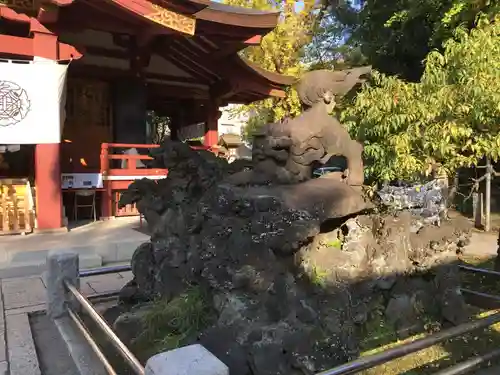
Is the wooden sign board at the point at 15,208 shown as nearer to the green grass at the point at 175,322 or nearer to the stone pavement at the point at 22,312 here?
the stone pavement at the point at 22,312

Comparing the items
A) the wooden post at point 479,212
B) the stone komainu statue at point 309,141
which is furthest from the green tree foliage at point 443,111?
the stone komainu statue at point 309,141

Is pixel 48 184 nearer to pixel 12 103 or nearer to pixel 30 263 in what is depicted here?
pixel 12 103

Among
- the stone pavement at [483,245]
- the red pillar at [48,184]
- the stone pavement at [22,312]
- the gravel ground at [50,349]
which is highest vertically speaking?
the red pillar at [48,184]

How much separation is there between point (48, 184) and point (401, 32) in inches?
361

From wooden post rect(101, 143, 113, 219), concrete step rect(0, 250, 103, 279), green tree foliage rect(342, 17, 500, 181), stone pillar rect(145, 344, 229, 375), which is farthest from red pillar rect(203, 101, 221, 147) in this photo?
stone pillar rect(145, 344, 229, 375)

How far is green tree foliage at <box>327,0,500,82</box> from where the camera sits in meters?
9.97

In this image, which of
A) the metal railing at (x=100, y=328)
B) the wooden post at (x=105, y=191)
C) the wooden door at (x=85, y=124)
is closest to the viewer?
the metal railing at (x=100, y=328)

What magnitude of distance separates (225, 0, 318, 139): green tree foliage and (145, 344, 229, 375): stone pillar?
44.3 feet

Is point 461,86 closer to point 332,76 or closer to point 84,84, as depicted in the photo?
point 332,76

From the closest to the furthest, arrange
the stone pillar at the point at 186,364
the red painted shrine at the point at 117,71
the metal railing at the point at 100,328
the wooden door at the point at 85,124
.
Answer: the stone pillar at the point at 186,364
the metal railing at the point at 100,328
the red painted shrine at the point at 117,71
the wooden door at the point at 85,124

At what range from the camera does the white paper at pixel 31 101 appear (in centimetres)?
702

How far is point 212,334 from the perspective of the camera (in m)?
2.80

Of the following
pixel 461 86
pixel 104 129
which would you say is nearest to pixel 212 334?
pixel 461 86

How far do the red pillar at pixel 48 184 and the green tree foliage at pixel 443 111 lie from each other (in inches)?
212
